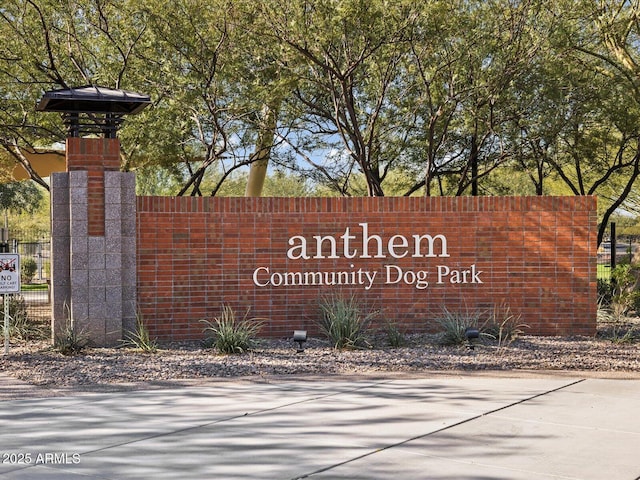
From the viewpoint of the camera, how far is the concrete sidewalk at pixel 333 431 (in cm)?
639

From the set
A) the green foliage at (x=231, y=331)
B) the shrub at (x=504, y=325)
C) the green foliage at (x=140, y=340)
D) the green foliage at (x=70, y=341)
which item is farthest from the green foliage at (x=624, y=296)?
the green foliage at (x=70, y=341)

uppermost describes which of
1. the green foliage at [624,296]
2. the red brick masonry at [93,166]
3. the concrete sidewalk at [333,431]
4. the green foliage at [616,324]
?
the red brick masonry at [93,166]

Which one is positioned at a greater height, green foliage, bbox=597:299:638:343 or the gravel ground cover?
green foliage, bbox=597:299:638:343

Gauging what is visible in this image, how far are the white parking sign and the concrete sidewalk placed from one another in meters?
3.35

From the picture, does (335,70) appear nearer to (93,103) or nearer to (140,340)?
(93,103)

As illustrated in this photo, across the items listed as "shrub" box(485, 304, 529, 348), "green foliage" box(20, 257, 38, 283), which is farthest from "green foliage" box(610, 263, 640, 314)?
"green foliage" box(20, 257, 38, 283)

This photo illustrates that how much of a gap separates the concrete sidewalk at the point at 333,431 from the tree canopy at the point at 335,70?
26.2ft

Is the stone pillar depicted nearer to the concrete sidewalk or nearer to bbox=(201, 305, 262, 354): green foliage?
bbox=(201, 305, 262, 354): green foliage

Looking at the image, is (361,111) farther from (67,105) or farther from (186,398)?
(186,398)

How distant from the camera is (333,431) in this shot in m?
7.56

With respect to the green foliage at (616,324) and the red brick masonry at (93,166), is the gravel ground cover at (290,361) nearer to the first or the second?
the green foliage at (616,324)

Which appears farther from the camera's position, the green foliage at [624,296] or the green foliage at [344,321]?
the green foliage at [624,296]

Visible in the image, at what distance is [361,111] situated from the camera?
20266mm

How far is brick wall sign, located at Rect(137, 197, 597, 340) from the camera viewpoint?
13.4 m
